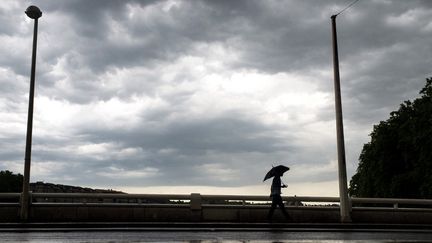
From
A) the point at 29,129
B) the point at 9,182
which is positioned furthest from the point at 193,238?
the point at 9,182

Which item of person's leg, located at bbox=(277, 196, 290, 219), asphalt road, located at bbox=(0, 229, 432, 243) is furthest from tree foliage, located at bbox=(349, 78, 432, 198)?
asphalt road, located at bbox=(0, 229, 432, 243)

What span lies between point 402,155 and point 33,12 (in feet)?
114

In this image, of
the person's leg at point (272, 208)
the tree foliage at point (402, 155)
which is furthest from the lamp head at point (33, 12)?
the tree foliage at point (402, 155)

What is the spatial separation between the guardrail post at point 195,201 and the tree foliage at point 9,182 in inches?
3663

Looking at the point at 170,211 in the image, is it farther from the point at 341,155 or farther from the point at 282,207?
the point at 341,155

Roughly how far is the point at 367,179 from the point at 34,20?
1399 inches

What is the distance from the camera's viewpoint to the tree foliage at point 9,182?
336ft

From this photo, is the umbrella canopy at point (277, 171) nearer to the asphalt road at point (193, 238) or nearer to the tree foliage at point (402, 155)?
the asphalt road at point (193, 238)

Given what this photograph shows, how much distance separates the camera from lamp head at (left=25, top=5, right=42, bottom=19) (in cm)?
1952

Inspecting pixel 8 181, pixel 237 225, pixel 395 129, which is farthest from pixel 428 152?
pixel 8 181

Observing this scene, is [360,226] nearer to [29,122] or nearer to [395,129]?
[29,122]

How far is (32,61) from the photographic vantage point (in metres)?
19.8

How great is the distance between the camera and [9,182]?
10425 centimetres

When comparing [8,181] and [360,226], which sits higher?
[8,181]
